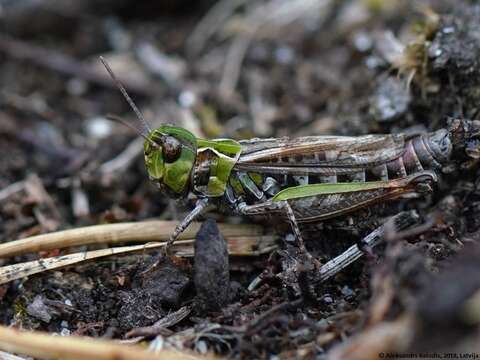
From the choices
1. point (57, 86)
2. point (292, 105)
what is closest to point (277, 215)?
point (292, 105)

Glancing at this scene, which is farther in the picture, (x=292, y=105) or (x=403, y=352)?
(x=292, y=105)

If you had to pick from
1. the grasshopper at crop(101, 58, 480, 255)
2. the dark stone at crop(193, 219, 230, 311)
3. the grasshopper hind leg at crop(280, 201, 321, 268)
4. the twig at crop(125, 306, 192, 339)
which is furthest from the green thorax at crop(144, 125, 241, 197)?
the twig at crop(125, 306, 192, 339)

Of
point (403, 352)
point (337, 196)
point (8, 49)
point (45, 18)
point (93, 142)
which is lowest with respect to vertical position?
point (403, 352)

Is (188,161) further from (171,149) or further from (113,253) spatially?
(113,253)

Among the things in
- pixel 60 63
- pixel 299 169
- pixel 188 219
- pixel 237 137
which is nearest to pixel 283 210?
pixel 299 169

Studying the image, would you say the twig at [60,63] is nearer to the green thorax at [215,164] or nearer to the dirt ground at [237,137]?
the dirt ground at [237,137]

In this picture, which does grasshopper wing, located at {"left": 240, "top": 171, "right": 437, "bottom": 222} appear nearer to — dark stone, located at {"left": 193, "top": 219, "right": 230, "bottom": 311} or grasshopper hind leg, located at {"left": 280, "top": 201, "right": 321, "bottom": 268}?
grasshopper hind leg, located at {"left": 280, "top": 201, "right": 321, "bottom": 268}

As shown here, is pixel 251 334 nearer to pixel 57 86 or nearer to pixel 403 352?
pixel 403 352
